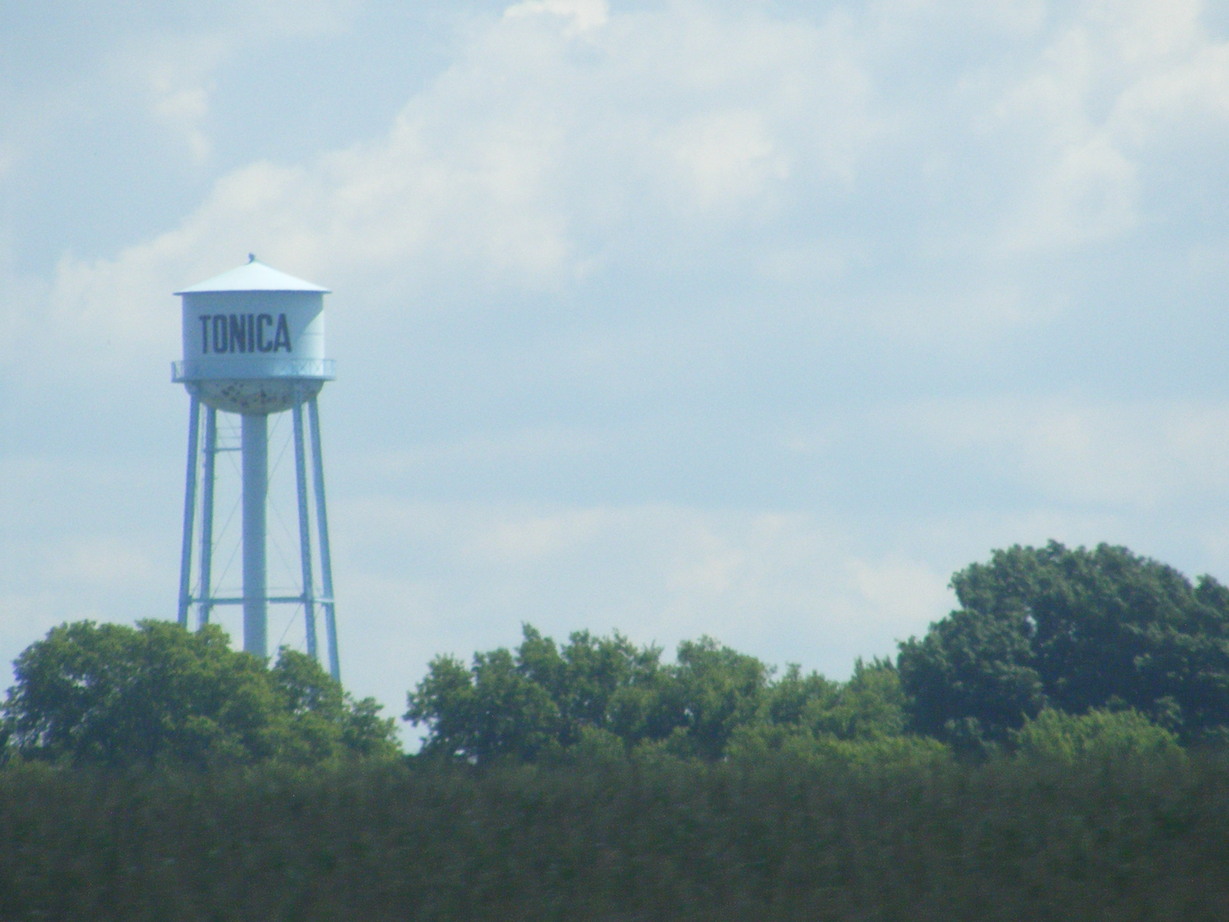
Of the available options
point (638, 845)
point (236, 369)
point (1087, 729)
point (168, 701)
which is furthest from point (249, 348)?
point (638, 845)

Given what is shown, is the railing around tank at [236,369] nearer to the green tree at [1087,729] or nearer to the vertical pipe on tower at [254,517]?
the vertical pipe on tower at [254,517]

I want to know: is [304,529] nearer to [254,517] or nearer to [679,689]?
[254,517]

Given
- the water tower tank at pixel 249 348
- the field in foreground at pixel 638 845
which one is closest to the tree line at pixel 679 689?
the water tower tank at pixel 249 348

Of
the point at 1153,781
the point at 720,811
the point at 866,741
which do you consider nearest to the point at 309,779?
the point at 720,811

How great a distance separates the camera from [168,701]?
61.5m

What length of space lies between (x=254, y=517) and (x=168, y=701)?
9.94m

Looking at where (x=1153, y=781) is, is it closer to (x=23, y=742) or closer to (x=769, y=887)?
(x=769, y=887)

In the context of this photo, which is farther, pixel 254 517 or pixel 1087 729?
pixel 254 517

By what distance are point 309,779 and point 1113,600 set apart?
45.3 metres

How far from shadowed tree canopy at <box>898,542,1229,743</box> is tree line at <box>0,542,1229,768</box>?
0.06 m

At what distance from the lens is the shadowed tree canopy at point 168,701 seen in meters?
60.2

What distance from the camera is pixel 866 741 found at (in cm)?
5506

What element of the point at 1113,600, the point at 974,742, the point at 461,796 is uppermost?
the point at 1113,600

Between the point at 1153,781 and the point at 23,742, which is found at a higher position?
the point at 23,742
